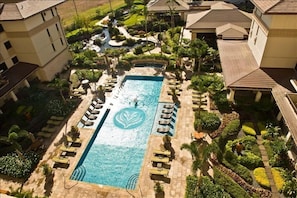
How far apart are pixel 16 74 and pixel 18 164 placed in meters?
14.8

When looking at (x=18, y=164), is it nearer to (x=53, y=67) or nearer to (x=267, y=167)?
(x=53, y=67)

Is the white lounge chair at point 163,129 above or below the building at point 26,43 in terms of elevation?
below

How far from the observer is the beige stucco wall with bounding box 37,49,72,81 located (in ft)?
117

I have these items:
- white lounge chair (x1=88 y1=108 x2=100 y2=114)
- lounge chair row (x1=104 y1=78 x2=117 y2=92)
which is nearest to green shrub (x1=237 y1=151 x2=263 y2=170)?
white lounge chair (x1=88 y1=108 x2=100 y2=114)

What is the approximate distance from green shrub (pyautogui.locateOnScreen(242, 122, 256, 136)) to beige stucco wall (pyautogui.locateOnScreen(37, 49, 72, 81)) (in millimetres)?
29653

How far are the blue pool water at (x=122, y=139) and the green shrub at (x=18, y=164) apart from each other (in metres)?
4.66

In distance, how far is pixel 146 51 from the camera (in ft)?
144

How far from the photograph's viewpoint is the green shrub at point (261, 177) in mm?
19609

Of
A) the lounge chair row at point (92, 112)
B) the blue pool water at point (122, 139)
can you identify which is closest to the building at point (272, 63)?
the blue pool water at point (122, 139)

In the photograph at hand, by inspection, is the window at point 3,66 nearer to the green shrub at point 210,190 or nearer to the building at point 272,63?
the building at point 272,63

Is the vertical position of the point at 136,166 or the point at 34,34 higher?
the point at 34,34

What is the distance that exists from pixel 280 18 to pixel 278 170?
619 inches

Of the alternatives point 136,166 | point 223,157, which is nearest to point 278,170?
point 223,157

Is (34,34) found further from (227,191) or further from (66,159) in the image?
(227,191)
